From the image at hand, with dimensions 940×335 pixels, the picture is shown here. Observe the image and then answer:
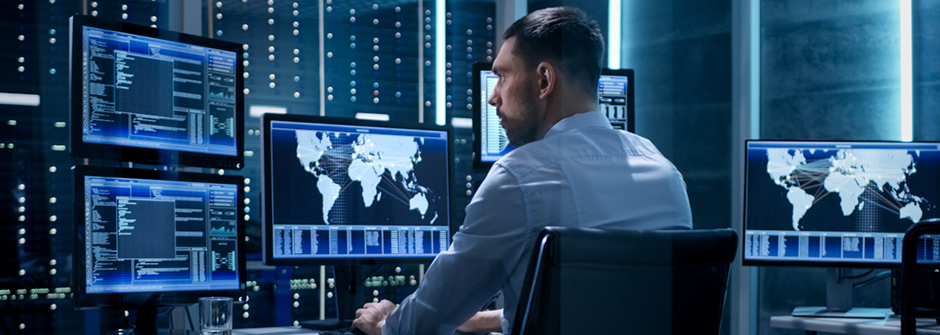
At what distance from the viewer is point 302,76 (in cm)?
274

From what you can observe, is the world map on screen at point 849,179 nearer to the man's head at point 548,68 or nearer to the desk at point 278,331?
the man's head at point 548,68

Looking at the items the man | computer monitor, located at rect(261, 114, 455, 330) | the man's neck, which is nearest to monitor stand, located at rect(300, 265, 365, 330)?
computer monitor, located at rect(261, 114, 455, 330)

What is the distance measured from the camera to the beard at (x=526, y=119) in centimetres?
142

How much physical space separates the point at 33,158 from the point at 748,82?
2.52m

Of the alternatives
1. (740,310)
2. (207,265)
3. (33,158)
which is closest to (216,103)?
(207,265)

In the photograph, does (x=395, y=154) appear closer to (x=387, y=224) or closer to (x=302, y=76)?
(x=387, y=224)

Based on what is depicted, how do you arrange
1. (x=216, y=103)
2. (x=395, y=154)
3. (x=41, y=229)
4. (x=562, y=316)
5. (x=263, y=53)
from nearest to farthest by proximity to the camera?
1. (x=562, y=316)
2. (x=216, y=103)
3. (x=395, y=154)
4. (x=41, y=229)
5. (x=263, y=53)

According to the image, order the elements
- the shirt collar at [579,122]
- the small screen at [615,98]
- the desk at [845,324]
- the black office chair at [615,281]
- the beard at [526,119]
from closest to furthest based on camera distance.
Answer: the black office chair at [615,281]
the shirt collar at [579,122]
the beard at [526,119]
the desk at [845,324]
the small screen at [615,98]

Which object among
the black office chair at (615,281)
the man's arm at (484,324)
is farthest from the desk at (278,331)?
the black office chair at (615,281)

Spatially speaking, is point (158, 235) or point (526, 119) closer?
point (526, 119)

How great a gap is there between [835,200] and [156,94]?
6.54 ft

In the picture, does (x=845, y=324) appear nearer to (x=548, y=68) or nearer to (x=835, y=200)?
(x=835, y=200)

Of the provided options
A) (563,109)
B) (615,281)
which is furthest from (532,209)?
(563,109)

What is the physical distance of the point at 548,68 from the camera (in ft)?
4.57
